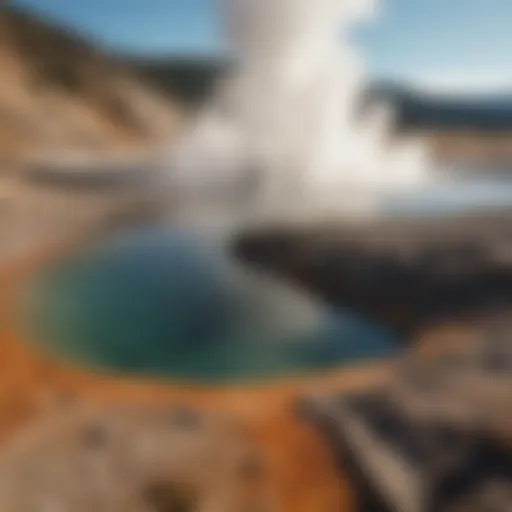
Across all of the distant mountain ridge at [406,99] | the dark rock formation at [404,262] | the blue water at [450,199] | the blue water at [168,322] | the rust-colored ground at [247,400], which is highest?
the distant mountain ridge at [406,99]

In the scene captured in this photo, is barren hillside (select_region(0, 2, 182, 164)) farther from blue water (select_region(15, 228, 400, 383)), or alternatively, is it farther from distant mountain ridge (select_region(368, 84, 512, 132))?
distant mountain ridge (select_region(368, 84, 512, 132))

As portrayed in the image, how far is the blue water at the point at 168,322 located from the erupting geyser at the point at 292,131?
24 centimetres

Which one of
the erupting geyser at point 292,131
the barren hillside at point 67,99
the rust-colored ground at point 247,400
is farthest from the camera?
the barren hillside at point 67,99

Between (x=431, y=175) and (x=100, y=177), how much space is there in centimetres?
112

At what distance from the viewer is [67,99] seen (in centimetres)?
221

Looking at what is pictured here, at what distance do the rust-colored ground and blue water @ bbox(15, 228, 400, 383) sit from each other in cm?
5

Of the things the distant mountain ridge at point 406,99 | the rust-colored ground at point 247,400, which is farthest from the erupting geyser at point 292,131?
the rust-colored ground at point 247,400

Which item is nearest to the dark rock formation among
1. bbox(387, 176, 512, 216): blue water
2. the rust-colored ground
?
bbox(387, 176, 512, 216): blue water

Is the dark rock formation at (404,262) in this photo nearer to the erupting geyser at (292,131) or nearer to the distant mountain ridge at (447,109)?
the erupting geyser at (292,131)

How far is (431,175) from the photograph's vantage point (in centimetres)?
220

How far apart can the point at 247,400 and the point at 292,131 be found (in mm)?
858

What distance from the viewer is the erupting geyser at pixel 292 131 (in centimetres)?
206

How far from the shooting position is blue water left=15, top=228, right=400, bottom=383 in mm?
2062

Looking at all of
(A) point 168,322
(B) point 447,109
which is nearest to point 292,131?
(B) point 447,109
